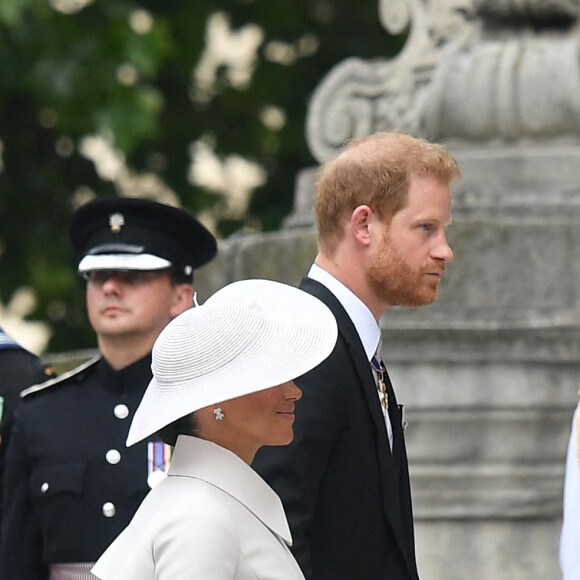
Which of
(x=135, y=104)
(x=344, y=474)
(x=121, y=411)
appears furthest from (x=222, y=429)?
(x=135, y=104)

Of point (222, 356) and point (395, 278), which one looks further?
point (395, 278)

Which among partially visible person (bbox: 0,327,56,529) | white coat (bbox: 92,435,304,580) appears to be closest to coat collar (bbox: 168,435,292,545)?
white coat (bbox: 92,435,304,580)

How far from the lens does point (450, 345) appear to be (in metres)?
6.05

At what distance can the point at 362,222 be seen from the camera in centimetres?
399

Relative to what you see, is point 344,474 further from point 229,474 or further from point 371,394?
point 229,474

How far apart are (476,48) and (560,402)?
5.19ft

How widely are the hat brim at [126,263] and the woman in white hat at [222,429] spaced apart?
5.62 feet

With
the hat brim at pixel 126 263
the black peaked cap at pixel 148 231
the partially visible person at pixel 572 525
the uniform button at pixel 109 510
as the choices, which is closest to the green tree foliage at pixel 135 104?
the black peaked cap at pixel 148 231

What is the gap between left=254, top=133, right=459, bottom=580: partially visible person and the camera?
149 inches

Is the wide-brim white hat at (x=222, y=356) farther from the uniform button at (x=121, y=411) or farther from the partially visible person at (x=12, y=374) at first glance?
the partially visible person at (x=12, y=374)

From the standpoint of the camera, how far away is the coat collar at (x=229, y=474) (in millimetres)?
3094

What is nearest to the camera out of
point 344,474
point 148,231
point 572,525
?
point 344,474

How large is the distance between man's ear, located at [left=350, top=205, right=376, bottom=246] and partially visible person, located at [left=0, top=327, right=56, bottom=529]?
1.53 meters

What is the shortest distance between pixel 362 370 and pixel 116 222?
141cm
